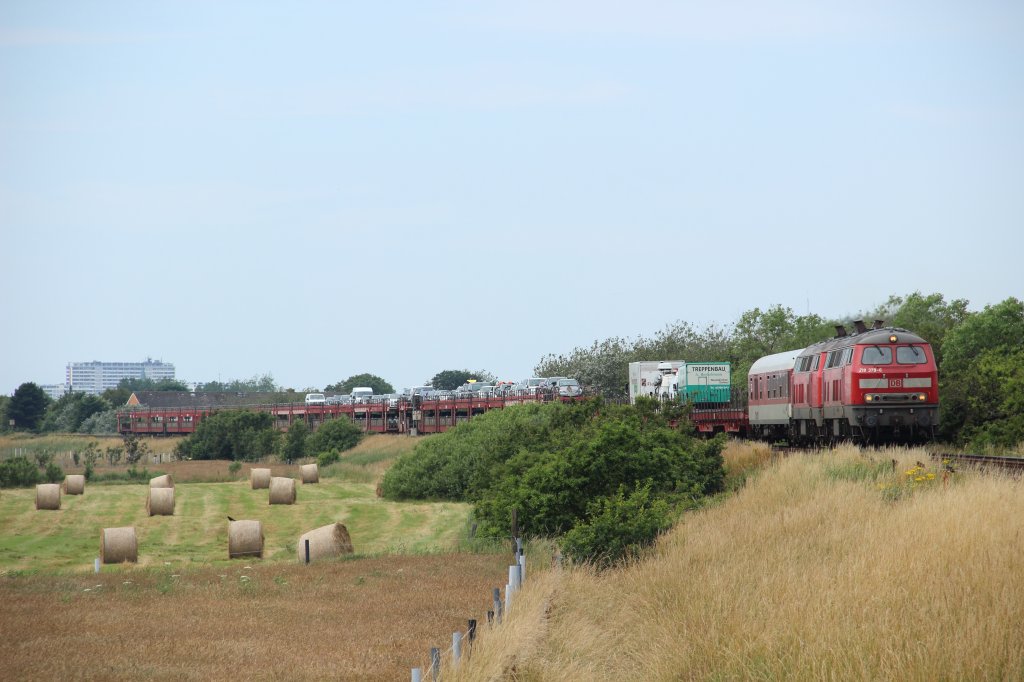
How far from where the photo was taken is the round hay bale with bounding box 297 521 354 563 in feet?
97.0

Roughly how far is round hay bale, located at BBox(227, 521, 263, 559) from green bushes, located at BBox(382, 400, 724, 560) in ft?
21.7

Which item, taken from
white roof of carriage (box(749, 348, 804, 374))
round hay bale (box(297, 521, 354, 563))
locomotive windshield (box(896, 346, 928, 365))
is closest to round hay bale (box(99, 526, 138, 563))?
round hay bale (box(297, 521, 354, 563))

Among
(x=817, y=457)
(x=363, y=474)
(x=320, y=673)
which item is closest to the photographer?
(x=320, y=673)

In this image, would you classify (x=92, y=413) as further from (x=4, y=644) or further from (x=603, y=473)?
(x=4, y=644)

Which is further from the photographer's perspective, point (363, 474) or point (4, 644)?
point (363, 474)

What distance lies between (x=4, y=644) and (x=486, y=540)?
1577cm

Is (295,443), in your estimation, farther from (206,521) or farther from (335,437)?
(206,521)

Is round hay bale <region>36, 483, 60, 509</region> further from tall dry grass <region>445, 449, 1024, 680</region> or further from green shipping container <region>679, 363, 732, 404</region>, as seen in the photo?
tall dry grass <region>445, 449, 1024, 680</region>

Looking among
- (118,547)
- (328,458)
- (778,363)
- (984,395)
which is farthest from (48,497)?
(984,395)

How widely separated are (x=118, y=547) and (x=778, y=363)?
24.3 m

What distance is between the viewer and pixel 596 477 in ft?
103

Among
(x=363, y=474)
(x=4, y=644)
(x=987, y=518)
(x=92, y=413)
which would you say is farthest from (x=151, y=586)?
(x=92, y=413)

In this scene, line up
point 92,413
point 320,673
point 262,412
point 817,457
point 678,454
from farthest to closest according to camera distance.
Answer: point 92,413
point 262,412
point 678,454
point 817,457
point 320,673

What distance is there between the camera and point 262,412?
97000mm
